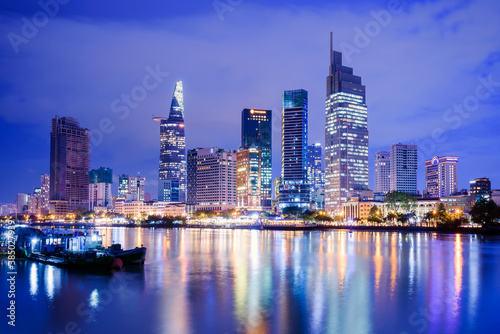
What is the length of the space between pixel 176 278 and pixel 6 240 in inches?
1347

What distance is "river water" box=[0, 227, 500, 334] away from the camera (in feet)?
86.0

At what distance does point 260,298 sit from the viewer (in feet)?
109

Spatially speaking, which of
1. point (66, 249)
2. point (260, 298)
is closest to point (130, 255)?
point (66, 249)

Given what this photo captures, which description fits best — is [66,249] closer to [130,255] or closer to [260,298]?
[130,255]

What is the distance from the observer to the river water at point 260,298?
86.0 feet

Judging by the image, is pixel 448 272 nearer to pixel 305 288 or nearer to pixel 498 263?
pixel 498 263

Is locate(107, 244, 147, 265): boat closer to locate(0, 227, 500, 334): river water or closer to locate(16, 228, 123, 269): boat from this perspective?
locate(16, 228, 123, 269): boat

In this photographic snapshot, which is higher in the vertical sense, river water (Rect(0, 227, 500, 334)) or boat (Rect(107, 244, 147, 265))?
boat (Rect(107, 244, 147, 265))

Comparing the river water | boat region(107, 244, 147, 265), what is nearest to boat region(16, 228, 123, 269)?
boat region(107, 244, 147, 265)

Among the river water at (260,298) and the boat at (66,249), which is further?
the boat at (66,249)

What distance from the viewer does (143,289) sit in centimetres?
3662

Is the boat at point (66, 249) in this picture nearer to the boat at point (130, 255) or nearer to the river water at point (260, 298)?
the boat at point (130, 255)

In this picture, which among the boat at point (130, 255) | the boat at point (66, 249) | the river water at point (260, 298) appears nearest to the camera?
the river water at point (260, 298)

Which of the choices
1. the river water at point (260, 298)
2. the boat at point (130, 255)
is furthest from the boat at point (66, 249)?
the river water at point (260, 298)
